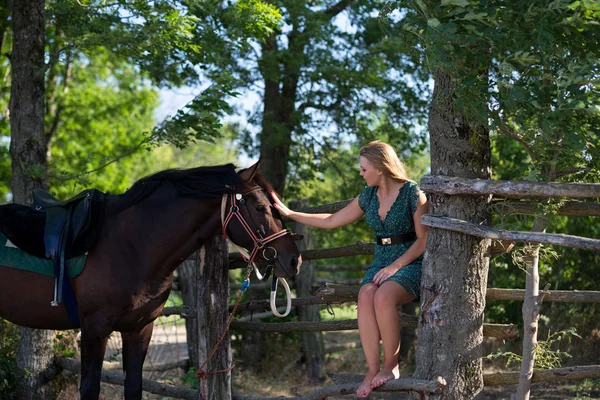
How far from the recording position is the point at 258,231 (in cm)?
411

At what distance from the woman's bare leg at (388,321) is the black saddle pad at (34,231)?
6.08 feet

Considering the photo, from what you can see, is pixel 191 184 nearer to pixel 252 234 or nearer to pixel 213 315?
pixel 252 234

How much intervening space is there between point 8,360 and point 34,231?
2219 millimetres

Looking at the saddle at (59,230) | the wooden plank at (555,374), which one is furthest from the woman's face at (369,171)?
the saddle at (59,230)

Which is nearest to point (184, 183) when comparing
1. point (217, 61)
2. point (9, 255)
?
→ point (9, 255)

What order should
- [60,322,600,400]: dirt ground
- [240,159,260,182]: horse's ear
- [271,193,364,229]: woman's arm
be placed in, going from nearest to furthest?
[240,159,260,182]: horse's ear < [271,193,364,229]: woman's arm < [60,322,600,400]: dirt ground

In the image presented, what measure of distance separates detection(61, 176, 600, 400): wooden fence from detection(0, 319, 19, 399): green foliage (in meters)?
0.45

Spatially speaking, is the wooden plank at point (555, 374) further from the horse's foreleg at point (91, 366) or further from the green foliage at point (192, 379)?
the green foliage at point (192, 379)

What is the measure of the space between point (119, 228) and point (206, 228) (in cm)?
57

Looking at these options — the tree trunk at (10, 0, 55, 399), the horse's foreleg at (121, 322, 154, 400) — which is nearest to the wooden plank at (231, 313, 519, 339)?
the horse's foreleg at (121, 322, 154, 400)

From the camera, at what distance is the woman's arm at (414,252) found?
385cm

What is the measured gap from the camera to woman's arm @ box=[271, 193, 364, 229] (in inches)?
170

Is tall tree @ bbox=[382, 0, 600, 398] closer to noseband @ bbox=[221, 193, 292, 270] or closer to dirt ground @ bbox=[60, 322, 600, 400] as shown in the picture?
noseband @ bbox=[221, 193, 292, 270]

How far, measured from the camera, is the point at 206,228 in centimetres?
423
